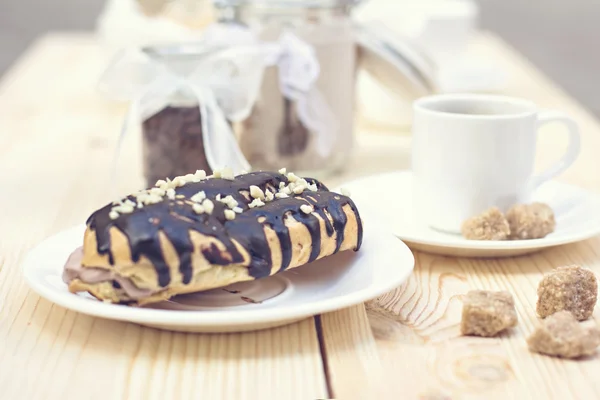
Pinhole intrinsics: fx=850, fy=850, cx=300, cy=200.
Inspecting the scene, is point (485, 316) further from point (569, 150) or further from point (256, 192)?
point (569, 150)

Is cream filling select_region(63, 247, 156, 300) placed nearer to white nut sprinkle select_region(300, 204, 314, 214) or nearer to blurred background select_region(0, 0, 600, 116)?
white nut sprinkle select_region(300, 204, 314, 214)

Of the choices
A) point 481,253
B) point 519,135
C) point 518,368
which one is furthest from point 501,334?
point 519,135

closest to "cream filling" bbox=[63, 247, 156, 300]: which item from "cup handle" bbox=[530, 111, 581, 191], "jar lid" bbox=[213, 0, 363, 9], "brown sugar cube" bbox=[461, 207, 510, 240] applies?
"brown sugar cube" bbox=[461, 207, 510, 240]

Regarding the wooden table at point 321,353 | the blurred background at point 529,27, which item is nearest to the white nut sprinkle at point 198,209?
the wooden table at point 321,353

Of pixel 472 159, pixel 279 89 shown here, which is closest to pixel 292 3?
pixel 279 89

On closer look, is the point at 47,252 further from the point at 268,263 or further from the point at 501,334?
the point at 501,334

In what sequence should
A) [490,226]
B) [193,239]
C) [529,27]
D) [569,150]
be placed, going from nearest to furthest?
[193,239], [490,226], [569,150], [529,27]
